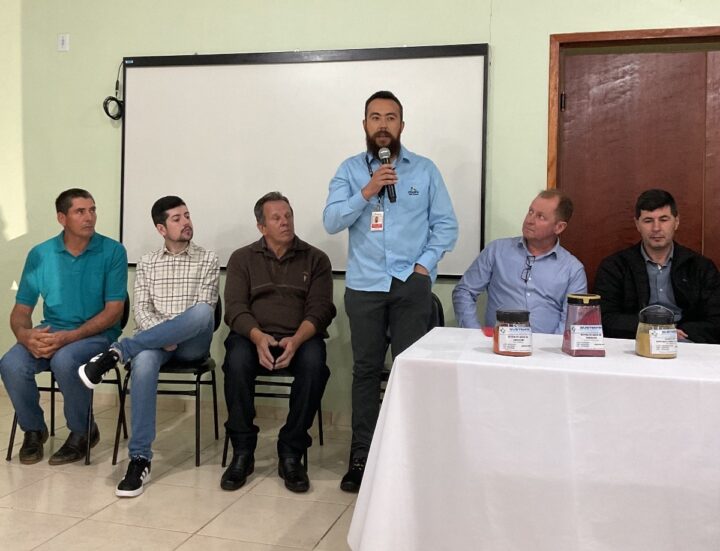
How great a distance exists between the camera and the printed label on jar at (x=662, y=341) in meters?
1.72

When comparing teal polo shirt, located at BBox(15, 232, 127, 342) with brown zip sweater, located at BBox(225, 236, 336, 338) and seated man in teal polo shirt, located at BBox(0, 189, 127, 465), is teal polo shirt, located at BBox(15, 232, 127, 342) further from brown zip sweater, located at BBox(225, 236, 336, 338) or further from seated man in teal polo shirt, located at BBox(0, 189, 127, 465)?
brown zip sweater, located at BBox(225, 236, 336, 338)

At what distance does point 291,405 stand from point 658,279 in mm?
1629

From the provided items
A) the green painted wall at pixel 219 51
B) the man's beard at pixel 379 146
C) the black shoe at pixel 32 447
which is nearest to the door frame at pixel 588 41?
the green painted wall at pixel 219 51

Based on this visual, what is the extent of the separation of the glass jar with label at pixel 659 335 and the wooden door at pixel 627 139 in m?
1.75

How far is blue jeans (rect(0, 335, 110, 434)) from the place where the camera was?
3045mm

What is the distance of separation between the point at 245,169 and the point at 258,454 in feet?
4.91

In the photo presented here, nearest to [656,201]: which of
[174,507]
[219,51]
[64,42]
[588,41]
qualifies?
[588,41]

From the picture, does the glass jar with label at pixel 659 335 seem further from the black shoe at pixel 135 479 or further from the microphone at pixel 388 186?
the black shoe at pixel 135 479

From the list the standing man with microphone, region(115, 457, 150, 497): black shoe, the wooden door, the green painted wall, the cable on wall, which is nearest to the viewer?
region(115, 457, 150, 497): black shoe

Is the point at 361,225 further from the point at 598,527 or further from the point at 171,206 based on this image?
the point at 598,527

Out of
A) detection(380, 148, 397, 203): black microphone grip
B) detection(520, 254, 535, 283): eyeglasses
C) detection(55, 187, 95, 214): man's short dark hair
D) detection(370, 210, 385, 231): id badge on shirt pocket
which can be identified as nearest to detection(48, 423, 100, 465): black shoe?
detection(55, 187, 95, 214): man's short dark hair

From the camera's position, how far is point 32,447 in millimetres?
3088

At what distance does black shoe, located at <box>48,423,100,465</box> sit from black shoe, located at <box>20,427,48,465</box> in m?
0.07

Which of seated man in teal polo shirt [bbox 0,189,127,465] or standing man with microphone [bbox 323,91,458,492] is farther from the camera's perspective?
seated man in teal polo shirt [bbox 0,189,127,465]
